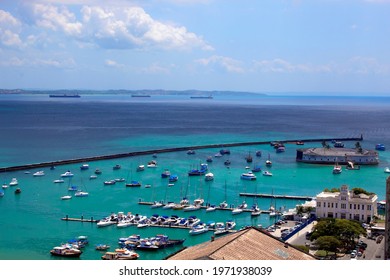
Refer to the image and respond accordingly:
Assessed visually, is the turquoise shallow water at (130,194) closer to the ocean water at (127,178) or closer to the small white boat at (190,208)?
the ocean water at (127,178)

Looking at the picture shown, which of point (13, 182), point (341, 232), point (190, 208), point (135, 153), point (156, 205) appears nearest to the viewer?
point (341, 232)

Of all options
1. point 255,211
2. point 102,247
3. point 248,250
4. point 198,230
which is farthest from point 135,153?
point 248,250

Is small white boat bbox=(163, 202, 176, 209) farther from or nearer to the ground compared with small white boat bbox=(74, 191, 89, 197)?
farther from the ground

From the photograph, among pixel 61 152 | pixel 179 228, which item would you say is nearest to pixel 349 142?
pixel 61 152

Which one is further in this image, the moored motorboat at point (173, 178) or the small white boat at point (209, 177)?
the small white boat at point (209, 177)

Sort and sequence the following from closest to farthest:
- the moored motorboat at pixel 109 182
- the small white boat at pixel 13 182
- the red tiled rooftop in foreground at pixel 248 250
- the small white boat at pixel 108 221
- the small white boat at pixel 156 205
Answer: the red tiled rooftop in foreground at pixel 248 250 → the small white boat at pixel 108 221 → the small white boat at pixel 156 205 → the small white boat at pixel 13 182 → the moored motorboat at pixel 109 182

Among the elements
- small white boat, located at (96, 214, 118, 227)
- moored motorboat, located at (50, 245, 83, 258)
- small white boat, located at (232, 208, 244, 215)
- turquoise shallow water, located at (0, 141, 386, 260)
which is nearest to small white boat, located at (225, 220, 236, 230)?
turquoise shallow water, located at (0, 141, 386, 260)

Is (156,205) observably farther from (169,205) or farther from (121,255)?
(121,255)

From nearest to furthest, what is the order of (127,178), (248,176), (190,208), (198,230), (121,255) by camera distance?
(121,255)
(198,230)
(190,208)
(127,178)
(248,176)

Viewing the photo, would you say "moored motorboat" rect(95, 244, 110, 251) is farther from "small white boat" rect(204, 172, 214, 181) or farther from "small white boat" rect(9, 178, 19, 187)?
"small white boat" rect(204, 172, 214, 181)

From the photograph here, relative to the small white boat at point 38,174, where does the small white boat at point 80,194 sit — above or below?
below

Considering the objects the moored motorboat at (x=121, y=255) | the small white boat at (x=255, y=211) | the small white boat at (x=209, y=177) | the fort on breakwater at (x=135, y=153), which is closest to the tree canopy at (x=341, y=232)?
the moored motorboat at (x=121, y=255)

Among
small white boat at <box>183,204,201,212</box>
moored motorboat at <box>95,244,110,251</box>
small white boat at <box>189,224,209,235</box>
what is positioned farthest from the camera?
small white boat at <box>183,204,201,212</box>
